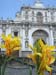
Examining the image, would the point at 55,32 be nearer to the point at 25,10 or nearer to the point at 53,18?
the point at 53,18

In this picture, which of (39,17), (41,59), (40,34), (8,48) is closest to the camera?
(41,59)

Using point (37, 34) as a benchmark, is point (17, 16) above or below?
above

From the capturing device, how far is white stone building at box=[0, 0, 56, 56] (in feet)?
86.9

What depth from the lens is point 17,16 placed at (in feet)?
89.8

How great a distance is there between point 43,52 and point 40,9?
26.2 m

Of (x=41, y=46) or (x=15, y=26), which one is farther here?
(x=15, y=26)

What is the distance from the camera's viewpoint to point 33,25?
86.9 feet

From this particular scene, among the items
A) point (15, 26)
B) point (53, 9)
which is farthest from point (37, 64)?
point (53, 9)

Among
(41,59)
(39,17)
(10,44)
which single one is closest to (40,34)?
(39,17)

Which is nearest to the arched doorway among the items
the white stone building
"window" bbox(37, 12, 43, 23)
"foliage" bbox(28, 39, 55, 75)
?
the white stone building

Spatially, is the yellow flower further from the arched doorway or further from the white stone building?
the arched doorway

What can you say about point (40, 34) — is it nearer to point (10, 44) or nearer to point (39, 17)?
point (39, 17)

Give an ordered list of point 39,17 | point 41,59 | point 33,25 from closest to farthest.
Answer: point 41,59 < point 33,25 < point 39,17

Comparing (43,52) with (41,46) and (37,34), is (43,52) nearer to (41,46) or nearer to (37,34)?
(41,46)
